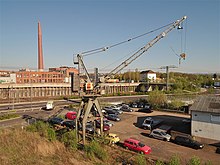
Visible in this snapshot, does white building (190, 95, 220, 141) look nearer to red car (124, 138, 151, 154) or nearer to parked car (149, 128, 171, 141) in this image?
parked car (149, 128, 171, 141)

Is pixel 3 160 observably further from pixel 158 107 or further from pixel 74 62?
pixel 158 107

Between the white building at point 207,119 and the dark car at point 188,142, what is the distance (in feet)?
7.73

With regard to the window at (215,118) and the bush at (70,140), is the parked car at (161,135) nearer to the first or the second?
the window at (215,118)

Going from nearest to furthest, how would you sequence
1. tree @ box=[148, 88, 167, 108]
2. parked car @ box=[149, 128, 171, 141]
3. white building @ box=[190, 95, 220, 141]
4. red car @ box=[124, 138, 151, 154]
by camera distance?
red car @ box=[124, 138, 151, 154]
white building @ box=[190, 95, 220, 141]
parked car @ box=[149, 128, 171, 141]
tree @ box=[148, 88, 167, 108]

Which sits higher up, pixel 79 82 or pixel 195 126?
pixel 79 82

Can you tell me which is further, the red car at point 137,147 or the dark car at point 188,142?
the dark car at point 188,142

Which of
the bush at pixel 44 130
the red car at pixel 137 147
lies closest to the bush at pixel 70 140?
the bush at pixel 44 130

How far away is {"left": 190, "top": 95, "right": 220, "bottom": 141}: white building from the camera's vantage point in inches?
774

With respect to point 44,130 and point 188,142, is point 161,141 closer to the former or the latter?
point 188,142

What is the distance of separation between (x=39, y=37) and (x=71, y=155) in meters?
67.2

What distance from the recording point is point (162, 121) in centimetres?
2820

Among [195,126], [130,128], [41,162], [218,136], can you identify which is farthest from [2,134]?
[218,136]

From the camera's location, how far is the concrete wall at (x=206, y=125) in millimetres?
19656

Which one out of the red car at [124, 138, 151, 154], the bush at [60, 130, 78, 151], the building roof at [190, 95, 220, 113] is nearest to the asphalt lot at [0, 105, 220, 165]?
the red car at [124, 138, 151, 154]
